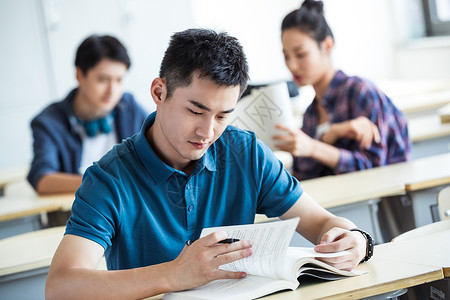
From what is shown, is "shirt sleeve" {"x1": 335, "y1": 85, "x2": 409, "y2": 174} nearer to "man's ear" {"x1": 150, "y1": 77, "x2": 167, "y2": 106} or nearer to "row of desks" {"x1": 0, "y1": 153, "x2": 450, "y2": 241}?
"row of desks" {"x1": 0, "y1": 153, "x2": 450, "y2": 241}

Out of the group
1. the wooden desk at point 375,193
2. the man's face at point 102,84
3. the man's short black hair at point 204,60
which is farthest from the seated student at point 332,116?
the man's short black hair at point 204,60

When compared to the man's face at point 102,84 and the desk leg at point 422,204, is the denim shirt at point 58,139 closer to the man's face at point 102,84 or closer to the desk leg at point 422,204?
the man's face at point 102,84

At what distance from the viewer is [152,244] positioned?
1437 mm

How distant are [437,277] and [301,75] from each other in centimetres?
157

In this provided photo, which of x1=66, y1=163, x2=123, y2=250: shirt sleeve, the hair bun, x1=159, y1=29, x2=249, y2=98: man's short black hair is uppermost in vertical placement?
the hair bun

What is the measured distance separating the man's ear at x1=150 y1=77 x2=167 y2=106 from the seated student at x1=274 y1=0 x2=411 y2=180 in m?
0.99

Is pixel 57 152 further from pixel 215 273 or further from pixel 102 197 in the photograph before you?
pixel 215 273

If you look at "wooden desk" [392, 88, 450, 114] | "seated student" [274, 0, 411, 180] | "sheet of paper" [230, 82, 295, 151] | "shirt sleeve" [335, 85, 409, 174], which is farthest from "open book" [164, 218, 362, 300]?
"wooden desk" [392, 88, 450, 114]

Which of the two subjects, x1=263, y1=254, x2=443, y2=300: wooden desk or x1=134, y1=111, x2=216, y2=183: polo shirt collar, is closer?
x1=263, y1=254, x2=443, y2=300: wooden desk

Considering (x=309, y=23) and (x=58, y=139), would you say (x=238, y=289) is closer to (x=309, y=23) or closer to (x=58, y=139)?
(x=309, y=23)

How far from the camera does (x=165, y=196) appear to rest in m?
1.44

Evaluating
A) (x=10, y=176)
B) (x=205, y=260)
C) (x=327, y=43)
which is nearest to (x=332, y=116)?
(x=327, y=43)

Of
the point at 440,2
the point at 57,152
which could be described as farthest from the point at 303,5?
the point at 440,2

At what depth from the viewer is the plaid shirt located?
254 centimetres
